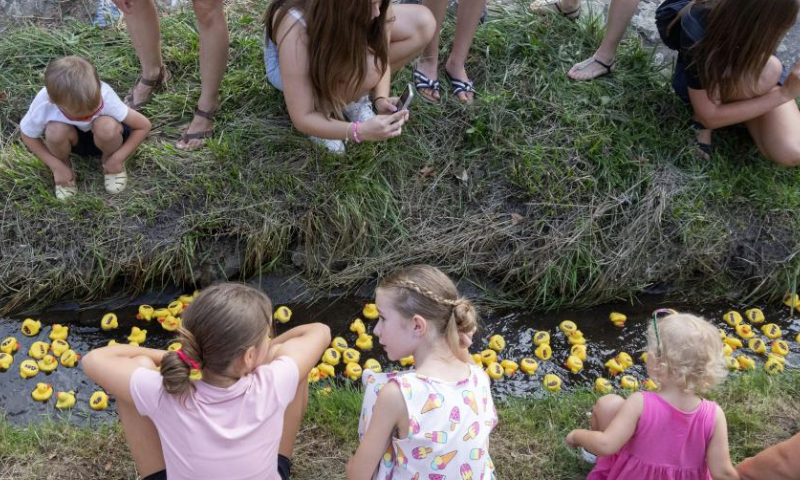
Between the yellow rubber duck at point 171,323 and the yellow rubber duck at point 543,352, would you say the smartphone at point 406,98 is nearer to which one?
the yellow rubber duck at point 543,352

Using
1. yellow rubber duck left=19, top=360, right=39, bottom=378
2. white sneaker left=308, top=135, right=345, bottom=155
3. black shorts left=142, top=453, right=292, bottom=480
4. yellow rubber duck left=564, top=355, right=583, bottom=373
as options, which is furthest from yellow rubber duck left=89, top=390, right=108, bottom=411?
yellow rubber duck left=564, top=355, right=583, bottom=373

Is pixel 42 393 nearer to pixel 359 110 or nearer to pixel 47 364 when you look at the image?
pixel 47 364

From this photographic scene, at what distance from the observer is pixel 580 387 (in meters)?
3.29

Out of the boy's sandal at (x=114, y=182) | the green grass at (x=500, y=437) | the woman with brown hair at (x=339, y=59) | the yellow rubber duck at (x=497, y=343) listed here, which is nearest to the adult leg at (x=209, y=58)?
the woman with brown hair at (x=339, y=59)

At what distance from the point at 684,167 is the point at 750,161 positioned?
43 centimetres

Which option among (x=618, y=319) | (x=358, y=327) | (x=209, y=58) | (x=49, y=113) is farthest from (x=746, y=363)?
(x=49, y=113)

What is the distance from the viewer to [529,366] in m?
3.34

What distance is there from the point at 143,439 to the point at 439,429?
977 mm

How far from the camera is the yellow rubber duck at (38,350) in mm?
3211

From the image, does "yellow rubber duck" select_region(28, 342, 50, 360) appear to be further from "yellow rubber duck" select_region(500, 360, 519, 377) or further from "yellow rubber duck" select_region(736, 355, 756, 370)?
"yellow rubber duck" select_region(736, 355, 756, 370)

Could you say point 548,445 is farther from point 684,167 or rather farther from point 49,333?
point 49,333

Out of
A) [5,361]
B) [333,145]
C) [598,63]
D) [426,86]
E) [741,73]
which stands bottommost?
[5,361]

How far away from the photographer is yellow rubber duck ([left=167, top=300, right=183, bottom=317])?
3.45 meters

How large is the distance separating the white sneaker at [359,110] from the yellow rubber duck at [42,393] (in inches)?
74.0
